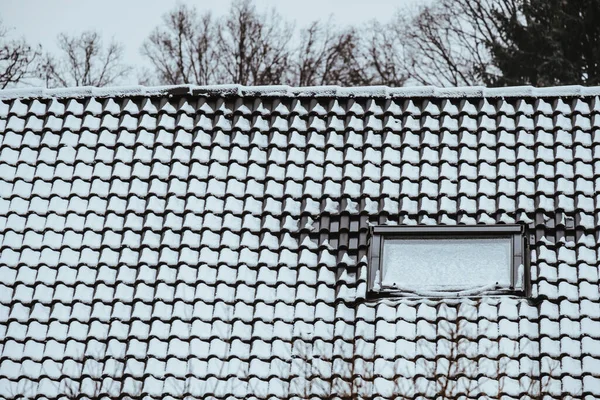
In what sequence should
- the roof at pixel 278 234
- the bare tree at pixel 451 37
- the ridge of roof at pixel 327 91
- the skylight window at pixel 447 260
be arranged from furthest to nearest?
1. the bare tree at pixel 451 37
2. the ridge of roof at pixel 327 91
3. the skylight window at pixel 447 260
4. the roof at pixel 278 234

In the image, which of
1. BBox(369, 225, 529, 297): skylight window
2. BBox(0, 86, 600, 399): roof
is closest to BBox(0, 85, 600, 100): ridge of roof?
BBox(0, 86, 600, 399): roof

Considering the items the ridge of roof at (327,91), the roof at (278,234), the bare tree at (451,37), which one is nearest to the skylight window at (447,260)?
the roof at (278,234)

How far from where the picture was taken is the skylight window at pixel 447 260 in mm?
9086

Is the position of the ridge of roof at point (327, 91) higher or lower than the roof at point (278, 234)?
higher

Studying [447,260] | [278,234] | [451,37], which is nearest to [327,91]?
[278,234]

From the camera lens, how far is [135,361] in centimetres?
875

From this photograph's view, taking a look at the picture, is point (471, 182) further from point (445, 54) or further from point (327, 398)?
point (445, 54)

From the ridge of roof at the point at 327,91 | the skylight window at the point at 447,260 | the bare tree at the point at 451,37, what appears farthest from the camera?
the bare tree at the point at 451,37

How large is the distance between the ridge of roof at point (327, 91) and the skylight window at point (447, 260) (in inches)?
60.4

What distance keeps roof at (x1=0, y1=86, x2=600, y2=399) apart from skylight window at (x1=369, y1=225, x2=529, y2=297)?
12 centimetres

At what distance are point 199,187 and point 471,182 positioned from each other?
2292mm

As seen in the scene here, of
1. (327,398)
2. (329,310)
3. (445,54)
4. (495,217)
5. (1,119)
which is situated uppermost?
(445,54)

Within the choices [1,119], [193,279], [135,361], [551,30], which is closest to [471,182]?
[193,279]

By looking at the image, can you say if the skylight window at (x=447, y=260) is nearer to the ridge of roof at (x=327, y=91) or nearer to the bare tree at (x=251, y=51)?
the ridge of roof at (x=327, y=91)
